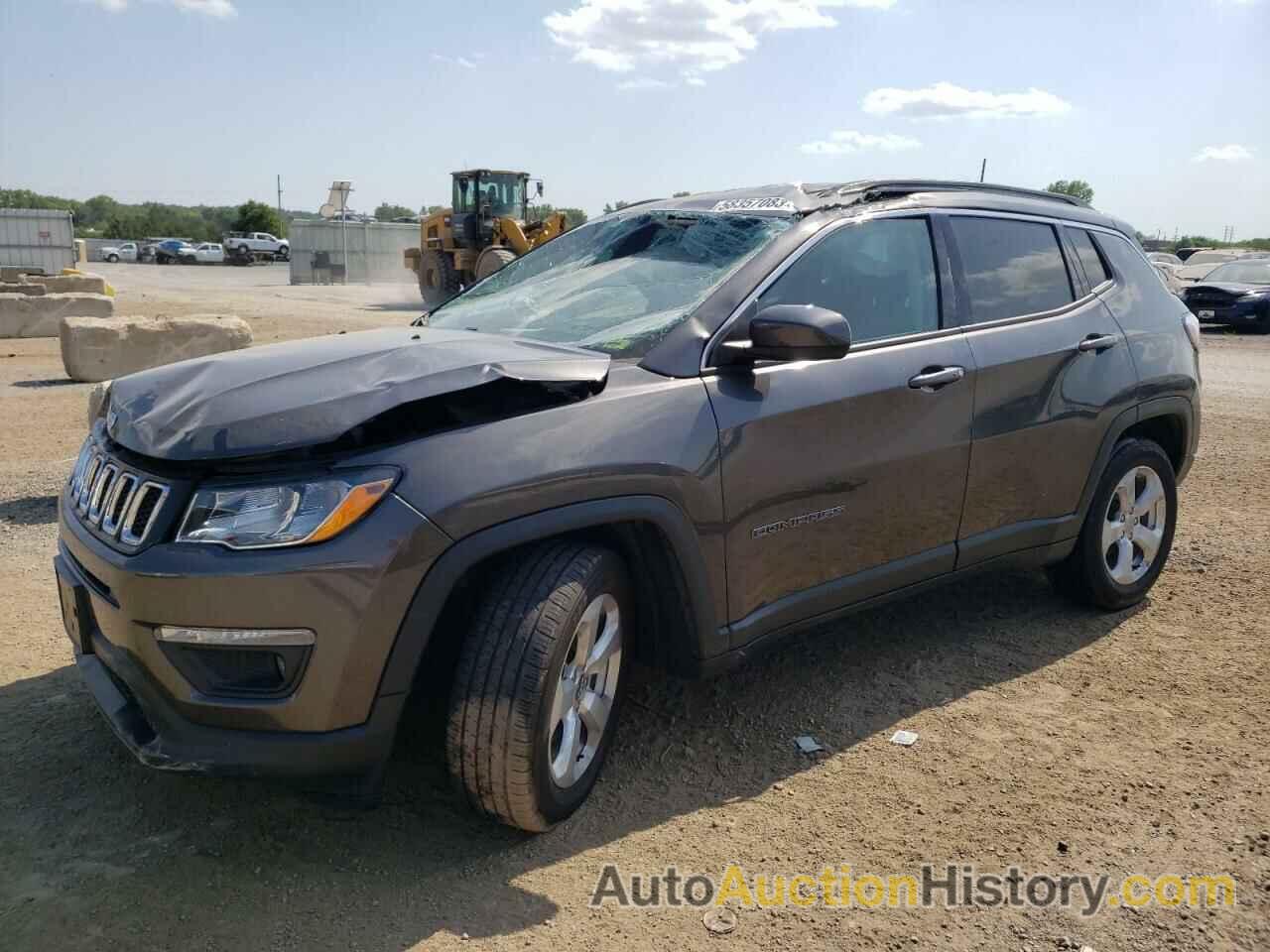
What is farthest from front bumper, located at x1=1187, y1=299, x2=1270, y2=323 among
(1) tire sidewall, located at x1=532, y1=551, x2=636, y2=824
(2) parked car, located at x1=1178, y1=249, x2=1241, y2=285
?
(1) tire sidewall, located at x1=532, y1=551, x2=636, y2=824

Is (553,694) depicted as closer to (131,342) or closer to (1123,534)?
(1123,534)

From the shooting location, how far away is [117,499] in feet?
8.91

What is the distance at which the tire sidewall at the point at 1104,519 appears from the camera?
445cm

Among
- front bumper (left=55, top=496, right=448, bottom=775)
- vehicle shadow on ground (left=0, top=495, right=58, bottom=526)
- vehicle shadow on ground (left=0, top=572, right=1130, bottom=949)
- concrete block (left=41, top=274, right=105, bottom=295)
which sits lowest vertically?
vehicle shadow on ground (left=0, top=572, right=1130, bottom=949)

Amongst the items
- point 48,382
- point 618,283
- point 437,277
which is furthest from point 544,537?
point 437,277

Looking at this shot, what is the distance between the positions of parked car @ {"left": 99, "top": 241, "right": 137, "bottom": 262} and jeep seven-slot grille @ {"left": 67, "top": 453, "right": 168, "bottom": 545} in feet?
223

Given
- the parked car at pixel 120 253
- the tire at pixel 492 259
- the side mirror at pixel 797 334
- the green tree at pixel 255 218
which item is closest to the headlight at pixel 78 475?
the side mirror at pixel 797 334

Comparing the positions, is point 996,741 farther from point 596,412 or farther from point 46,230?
point 46,230

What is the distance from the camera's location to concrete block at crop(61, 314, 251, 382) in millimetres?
11430

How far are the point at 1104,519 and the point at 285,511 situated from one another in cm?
343

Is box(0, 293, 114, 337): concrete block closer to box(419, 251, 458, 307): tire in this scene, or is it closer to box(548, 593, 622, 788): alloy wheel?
box(419, 251, 458, 307): tire

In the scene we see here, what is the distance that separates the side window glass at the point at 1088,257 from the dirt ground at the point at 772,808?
146 cm


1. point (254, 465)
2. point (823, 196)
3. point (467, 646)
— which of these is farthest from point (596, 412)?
point (823, 196)

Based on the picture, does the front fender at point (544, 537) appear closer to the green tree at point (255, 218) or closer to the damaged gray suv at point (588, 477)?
the damaged gray suv at point (588, 477)
